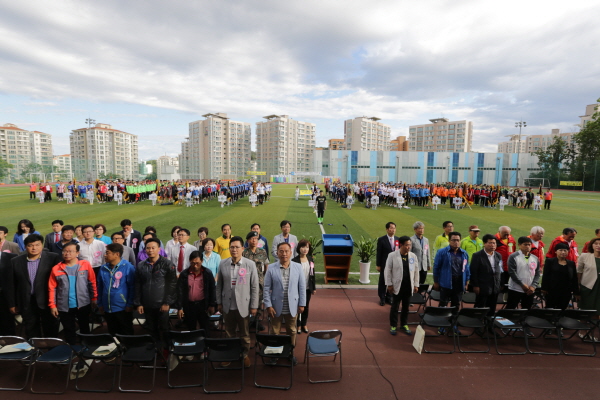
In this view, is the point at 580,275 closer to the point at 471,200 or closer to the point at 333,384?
the point at 333,384

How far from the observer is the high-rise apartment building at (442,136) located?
111125 millimetres

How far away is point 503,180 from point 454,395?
87.8 m

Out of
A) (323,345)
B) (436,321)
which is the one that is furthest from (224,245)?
(436,321)

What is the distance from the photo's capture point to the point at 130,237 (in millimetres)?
6711

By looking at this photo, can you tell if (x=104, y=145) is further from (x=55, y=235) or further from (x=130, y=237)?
(x=130, y=237)

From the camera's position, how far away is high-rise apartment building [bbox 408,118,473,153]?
111 meters

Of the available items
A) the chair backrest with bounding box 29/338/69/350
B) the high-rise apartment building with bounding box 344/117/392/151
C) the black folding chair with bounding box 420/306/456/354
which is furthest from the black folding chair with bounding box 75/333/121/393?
the high-rise apartment building with bounding box 344/117/392/151

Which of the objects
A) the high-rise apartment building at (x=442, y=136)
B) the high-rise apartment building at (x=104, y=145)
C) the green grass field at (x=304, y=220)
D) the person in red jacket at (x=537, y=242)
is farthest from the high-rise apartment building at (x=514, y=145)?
the person in red jacket at (x=537, y=242)

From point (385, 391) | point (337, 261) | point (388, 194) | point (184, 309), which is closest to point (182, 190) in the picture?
point (388, 194)

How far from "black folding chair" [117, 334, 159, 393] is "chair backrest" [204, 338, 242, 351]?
0.72 m

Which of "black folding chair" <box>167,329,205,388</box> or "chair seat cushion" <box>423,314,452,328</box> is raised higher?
"black folding chair" <box>167,329,205,388</box>

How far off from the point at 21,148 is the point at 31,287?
113m

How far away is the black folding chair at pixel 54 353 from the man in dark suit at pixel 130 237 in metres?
2.64

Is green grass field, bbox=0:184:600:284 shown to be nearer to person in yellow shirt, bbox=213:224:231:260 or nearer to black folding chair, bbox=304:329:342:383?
person in yellow shirt, bbox=213:224:231:260
